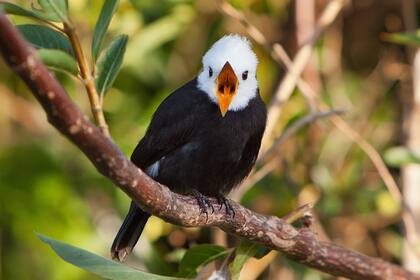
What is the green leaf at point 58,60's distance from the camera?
6.57ft

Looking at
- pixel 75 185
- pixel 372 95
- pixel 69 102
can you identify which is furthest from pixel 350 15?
pixel 69 102

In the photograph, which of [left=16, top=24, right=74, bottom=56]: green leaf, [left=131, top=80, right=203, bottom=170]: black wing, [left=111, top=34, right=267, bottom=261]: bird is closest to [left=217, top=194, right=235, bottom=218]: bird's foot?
[left=111, top=34, right=267, bottom=261]: bird

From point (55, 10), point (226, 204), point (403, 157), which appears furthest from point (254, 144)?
point (55, 10)

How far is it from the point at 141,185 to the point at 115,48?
17.7 inches

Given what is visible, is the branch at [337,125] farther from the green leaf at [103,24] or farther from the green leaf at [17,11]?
the green leaf at [17,11]

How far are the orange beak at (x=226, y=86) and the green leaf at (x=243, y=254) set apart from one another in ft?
1.60

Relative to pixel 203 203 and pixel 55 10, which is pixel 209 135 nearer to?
pixel 203 203

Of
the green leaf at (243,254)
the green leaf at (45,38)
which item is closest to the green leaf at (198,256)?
the green leaf at (243,254)

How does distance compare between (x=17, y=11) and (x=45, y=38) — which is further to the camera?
(x=45, y=38)

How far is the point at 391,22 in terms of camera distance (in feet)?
16.3

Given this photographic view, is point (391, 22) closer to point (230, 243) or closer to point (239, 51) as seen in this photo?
point (230, 243)

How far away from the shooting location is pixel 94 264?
2.33 metres

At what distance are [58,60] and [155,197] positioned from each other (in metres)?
0.41

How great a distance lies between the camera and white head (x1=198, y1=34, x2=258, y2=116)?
3.18 metres
